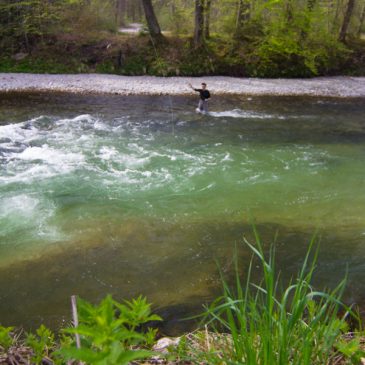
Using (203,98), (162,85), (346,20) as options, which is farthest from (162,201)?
(346,20)

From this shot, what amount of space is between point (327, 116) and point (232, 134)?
4.95 m

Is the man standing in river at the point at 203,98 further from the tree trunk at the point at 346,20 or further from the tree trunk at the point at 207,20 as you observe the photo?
the tree trunk at the point at 346,20

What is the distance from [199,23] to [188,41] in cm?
111

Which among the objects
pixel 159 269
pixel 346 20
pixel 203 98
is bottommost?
pixel 159 269

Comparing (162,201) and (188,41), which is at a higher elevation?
(188,41)

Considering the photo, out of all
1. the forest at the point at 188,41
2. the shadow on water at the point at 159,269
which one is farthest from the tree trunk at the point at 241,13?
the shadow on water at the point at 159,269

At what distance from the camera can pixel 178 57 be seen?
70.5 ft

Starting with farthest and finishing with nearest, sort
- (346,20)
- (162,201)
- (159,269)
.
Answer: (346,20) < (162,201) < (159,269)

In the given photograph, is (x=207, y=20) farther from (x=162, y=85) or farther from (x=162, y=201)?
(x=162, y=201)

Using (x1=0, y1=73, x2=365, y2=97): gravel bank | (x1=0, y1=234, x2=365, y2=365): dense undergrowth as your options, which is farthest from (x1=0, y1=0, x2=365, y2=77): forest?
(x1=0, y1=234, x2=365, y2=365): dense undergrowth

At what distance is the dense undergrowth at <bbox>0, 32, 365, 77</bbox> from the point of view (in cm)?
2088

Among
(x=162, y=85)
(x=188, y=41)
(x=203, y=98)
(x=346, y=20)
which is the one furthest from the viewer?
(x=346, y=20)

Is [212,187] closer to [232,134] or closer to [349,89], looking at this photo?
[232,134]

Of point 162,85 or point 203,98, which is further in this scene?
point 162,85
